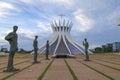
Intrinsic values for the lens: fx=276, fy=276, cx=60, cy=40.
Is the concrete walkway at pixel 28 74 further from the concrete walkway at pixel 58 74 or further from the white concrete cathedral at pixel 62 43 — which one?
the white concrete cathedral at pixel 62 43

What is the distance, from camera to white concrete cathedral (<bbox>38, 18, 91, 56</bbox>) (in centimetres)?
7738

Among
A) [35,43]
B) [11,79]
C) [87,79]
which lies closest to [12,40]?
[11,79]

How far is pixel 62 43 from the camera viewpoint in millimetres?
83750

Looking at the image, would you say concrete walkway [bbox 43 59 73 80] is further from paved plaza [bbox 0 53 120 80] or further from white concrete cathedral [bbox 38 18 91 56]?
white concrete cathedral [bbox 38 18 91 56]

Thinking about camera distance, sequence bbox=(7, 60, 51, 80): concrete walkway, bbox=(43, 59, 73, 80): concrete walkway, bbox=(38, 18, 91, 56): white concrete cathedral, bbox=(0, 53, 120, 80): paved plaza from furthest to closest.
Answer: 1. bbox=(38, 18, 91, 56): white concrete cathedral
2. bbox=(0, 53, 120, 80): paved plaza
3. bbox=(7, 60, 51, 80): concrete walkway
4. bbox=(43, 59, 73, 80): concrete walkway

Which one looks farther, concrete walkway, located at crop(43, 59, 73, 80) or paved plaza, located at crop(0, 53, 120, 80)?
paved plaza, located at crop(0, 53, 120, 80)


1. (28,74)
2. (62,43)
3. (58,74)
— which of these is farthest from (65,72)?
(62,43)

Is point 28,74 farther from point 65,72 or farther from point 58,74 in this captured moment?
point 65,72

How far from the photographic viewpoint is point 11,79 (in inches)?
422

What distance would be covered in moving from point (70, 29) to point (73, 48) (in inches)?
545

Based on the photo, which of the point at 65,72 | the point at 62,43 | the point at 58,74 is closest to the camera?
the point at 58,74

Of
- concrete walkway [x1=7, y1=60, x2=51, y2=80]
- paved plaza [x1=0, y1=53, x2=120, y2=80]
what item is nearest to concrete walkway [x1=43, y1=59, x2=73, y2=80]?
paved plaza [x1=0, y1=53, x2=120, y2=80]

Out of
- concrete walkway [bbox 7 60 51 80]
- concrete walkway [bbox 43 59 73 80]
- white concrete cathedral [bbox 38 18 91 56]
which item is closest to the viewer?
concrete walkway [bbox 43 59 73 80]

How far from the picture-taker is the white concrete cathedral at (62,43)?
77375 mm
